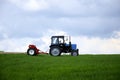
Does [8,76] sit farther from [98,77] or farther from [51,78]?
[98,77]

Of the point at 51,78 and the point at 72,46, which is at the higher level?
the point at 72,46

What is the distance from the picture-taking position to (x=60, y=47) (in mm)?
34750

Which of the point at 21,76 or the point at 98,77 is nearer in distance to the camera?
the point at 98,77

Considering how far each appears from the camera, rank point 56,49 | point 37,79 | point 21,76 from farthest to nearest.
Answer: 1. point 56,49
2. point 21,76
3. point 37,79

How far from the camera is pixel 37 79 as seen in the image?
14141 millimetres

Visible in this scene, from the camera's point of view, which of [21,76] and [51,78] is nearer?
[51,78]

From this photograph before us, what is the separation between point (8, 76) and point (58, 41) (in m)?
19.5

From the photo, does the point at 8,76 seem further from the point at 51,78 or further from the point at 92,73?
the point at 92,73

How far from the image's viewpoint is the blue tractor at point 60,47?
3388 centimetres

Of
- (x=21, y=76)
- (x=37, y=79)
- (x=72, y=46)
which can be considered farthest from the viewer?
(x=72, y=46)

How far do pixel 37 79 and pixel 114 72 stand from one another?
4009 millimetres

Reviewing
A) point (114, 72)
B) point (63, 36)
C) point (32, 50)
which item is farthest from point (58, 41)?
point (114, 72)

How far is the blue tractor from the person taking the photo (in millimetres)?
33875

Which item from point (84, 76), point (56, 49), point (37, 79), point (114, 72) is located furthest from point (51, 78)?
point (56, 49)
